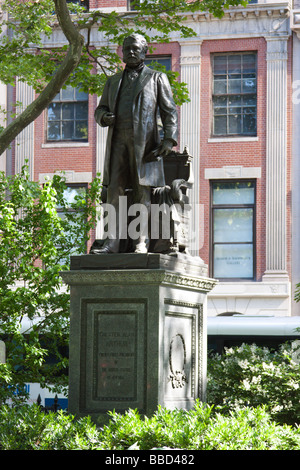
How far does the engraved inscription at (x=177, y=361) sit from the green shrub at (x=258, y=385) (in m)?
1.19

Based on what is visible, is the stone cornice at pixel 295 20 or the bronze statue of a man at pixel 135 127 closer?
the bronze statue of a man at pixel 135 127

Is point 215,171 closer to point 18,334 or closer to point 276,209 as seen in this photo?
point 276,209

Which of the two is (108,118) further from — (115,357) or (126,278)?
(115,357)

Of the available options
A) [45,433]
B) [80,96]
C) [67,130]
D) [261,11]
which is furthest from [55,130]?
[45,433]

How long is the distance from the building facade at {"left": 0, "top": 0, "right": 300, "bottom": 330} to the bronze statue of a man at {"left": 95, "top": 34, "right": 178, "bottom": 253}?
59.1ft

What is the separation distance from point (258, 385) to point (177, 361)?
206cm

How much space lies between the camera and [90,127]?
3044 cm

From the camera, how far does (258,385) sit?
465 inches

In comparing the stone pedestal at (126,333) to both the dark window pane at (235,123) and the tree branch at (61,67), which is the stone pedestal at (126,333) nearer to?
the tree branch at (61,67)

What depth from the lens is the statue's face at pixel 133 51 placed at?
34.7 feet

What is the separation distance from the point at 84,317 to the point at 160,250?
1160 mm

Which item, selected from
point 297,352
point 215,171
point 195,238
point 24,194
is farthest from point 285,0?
point 297,352

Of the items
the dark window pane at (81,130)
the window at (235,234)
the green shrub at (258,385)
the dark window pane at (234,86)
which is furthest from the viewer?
the dark window pane at (81,130)

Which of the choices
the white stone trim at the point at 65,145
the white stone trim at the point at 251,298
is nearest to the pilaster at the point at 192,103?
the white stone trim at the point at 251,298
